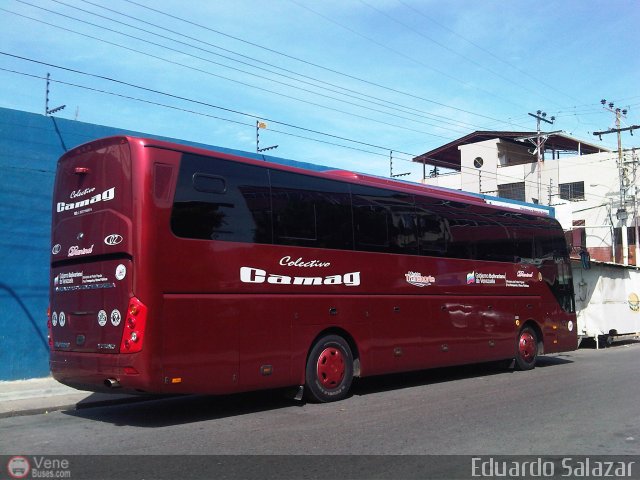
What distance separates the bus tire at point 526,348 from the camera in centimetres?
1324

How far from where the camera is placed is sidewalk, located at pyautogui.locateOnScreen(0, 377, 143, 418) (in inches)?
336

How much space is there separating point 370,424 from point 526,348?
7347 mm

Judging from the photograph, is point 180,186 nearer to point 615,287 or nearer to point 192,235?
point 192,235

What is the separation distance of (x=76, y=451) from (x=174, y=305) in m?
1.93

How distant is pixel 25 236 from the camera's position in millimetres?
10906

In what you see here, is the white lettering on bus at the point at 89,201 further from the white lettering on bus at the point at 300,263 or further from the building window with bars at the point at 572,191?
the building window with bars at the point at 572,191

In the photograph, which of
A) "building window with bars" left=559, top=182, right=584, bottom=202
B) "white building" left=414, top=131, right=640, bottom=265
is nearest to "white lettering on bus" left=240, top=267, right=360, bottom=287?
"white building" left=414, top=131, right=640, bottom=265

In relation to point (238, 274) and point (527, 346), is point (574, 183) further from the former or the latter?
point (238, 274)

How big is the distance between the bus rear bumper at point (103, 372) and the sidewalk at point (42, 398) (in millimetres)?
1230

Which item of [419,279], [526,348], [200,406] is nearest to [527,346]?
[526,348]

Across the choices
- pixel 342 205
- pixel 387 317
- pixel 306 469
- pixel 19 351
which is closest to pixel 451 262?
pixel 387 317

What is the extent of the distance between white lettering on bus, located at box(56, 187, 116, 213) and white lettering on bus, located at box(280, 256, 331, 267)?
2.49 meters

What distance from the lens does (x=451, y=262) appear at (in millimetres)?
11289

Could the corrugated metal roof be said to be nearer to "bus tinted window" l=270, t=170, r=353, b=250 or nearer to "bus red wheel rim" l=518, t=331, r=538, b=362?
"bus red wheel rim" l=518, t=331, r=538, b=362
